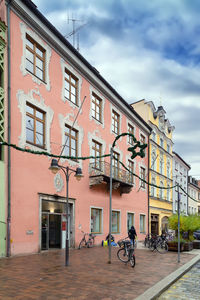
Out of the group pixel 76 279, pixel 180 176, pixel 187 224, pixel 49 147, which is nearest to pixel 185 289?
pixel 76 279

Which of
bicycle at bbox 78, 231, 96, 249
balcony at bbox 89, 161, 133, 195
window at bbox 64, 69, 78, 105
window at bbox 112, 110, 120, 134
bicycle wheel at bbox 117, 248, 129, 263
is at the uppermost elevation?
window at bbox 64, 69, 78, 105

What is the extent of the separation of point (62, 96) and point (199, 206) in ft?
182

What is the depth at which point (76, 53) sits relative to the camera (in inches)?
723

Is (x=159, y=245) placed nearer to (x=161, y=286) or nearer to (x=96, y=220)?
(x=96, y=220)

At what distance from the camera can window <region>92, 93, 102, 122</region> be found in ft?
69.9

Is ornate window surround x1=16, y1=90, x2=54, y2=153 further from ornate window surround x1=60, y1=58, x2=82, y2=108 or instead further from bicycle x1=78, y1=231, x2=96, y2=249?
bicycle x1=78, y1=231, x2=96, y2=249

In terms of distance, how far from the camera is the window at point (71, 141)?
17.6 m

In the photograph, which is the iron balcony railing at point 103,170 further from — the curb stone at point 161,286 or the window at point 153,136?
the window at point 153,136

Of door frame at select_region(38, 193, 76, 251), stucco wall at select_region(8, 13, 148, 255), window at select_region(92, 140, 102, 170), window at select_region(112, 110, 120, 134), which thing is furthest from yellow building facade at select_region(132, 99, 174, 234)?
door frame at select_region(38, 193, 76, 251)

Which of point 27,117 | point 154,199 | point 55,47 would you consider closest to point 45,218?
point 27,117

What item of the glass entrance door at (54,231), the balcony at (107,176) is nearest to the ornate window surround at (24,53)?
the balcony at (107,176)

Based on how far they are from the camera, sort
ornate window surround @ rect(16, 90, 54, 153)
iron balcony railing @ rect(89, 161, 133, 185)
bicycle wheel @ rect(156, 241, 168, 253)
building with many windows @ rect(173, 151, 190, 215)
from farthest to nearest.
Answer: building with many windows @ rect(173, 151, 190, 215) → iron balcony railing @ rect(89, 161, 133, 185) → bicycle wheel @ rect(156, 241, 168, 253) → ornate window surround @ rect(16, 90, 54, 153)

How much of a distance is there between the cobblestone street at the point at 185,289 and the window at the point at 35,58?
11.5m

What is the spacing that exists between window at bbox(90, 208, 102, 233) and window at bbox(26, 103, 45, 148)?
7089 mm
